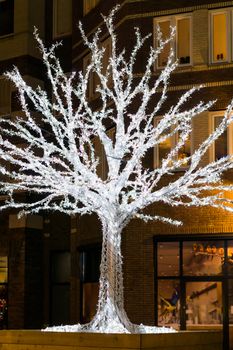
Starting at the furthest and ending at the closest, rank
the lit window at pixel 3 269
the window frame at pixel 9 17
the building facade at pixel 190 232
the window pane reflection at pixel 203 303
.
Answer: the window frame at pixel 9 17, the lit window at pixel 3 269, the building facade at pixel 190 232, the window pane reflection at pixel 203 303

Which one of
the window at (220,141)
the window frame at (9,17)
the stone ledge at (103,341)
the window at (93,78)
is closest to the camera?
the stone ledge at (103,341)

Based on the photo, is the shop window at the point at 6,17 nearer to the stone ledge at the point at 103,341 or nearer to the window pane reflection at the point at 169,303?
the window pane reflection at the point at 169,303

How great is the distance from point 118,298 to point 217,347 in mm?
2207

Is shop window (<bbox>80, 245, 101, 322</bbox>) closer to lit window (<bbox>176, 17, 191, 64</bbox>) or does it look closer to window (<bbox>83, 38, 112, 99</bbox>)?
window (<bbox>83, 38, 112, 99</bbox>)

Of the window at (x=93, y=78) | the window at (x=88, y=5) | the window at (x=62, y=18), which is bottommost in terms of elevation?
the window at (x=93, y=78)

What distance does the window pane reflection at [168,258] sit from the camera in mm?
21844

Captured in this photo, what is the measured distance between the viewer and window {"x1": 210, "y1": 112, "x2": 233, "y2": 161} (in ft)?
70.8

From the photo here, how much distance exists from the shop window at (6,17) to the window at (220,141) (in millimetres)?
10322

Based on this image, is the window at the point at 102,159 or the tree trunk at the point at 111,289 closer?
the tree trunk at the point at 111,289

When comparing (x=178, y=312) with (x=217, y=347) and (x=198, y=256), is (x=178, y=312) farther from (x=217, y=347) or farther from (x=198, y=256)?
(x=217, y=347)

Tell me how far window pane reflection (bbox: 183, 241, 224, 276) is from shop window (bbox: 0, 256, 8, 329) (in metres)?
8.64

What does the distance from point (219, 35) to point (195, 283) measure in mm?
7231

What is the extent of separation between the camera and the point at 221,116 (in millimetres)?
21672

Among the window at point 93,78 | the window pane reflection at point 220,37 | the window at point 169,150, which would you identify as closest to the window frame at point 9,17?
the window at point 93,78
